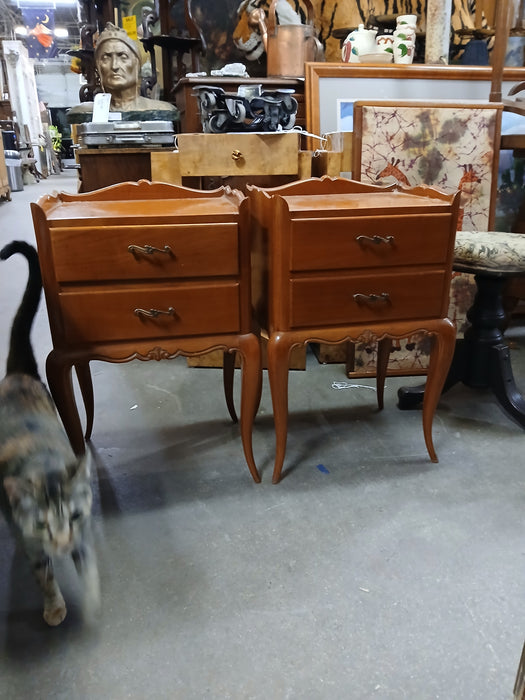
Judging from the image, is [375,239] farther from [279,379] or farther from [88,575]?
[88,575]

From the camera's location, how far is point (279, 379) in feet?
4.72

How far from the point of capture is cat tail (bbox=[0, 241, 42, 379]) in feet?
4.25

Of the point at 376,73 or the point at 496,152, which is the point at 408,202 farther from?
the point at 376,73

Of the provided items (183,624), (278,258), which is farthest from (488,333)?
(183,624)

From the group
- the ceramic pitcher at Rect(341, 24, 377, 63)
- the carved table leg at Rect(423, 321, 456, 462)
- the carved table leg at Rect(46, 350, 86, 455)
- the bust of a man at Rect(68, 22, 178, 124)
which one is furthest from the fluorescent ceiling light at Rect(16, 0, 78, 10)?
the carved table leg at Rect(423, 321, 456, 462)

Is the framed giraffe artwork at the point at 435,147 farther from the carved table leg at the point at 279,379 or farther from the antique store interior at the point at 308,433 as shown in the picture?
the carved table leg at the point at 279,379

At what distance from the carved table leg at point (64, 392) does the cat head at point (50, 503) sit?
37cm

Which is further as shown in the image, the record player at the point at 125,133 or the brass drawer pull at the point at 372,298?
the record player at the point at 125,133

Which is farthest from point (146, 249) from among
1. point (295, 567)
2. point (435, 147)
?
point (435, 147)

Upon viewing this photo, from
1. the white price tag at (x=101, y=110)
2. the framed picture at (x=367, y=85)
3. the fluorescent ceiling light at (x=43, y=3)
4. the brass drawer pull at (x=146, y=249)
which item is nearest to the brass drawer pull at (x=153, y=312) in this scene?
the brass drawer pull at (x=146, y=249)

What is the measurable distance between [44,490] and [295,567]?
606 millimetres

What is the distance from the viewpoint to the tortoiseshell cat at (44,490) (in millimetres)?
935

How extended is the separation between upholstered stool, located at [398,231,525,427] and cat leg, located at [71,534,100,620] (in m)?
1.22

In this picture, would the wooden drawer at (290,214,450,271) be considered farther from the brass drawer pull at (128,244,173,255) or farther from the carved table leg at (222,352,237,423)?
the carved table leg at (222,352,237,423)
